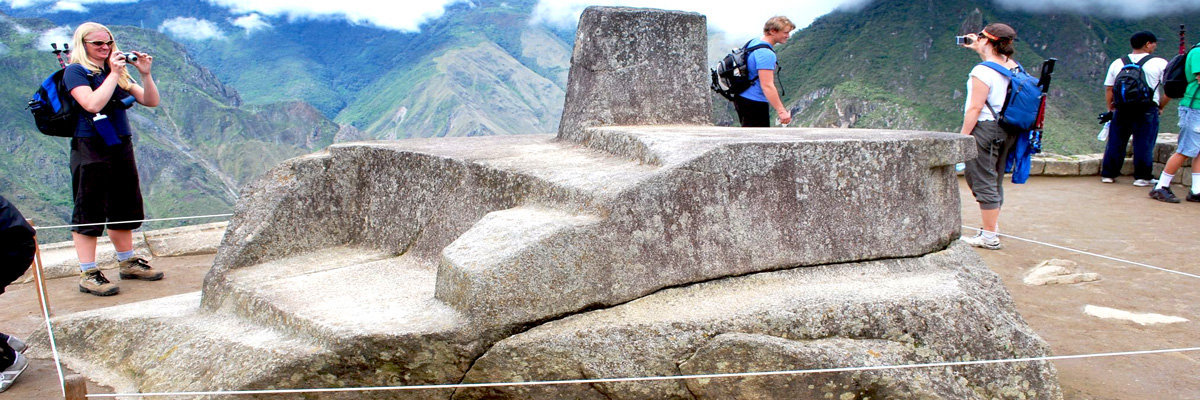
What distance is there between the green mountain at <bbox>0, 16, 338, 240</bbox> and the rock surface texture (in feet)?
83.3

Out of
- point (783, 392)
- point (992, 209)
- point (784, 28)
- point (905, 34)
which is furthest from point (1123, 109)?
point (905, 34)

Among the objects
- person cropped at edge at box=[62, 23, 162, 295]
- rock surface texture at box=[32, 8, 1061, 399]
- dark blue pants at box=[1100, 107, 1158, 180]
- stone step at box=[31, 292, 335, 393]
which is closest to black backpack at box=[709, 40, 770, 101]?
rock surface texture at box=[32, 8, 1061, 399]

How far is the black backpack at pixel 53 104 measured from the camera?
4816mm

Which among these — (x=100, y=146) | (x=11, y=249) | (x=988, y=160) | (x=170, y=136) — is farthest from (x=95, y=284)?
(x=170, y=136)

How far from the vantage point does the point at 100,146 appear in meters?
5.00

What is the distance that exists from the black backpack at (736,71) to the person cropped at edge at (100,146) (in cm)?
383

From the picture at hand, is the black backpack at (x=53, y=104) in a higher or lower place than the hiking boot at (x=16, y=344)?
higher

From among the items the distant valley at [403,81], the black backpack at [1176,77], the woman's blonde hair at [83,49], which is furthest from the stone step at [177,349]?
the distant valley at [403,81]

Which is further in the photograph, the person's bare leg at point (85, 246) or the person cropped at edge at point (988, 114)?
the person cropped at edge at point (988, 114)

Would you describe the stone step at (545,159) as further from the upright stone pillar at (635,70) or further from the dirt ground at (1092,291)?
the dirt ground at (1092,291)

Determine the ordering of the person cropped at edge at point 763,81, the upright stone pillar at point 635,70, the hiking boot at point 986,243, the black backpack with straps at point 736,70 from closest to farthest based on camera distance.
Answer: the upright stone pillar at point 635,70 → the person cropped at edge at point 763,81 → the black backpack with straps at point 736,70 → the hiking boot at point 986,243

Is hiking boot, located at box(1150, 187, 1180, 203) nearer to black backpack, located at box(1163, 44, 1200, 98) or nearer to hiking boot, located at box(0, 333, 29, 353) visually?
black backpack, located at box(1163, 44, 1200, 98)

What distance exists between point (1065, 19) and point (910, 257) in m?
42.4

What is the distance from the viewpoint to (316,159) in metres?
4.51
